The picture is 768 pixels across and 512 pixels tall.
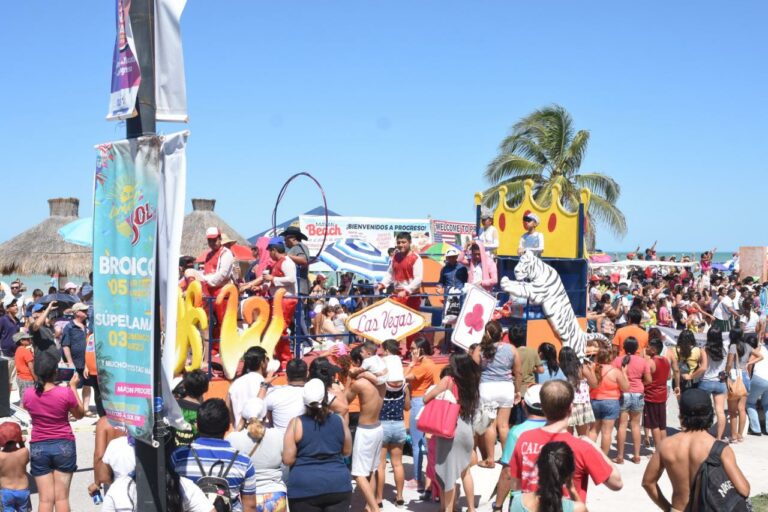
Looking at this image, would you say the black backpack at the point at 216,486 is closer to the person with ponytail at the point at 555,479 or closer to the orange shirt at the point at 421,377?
the person with ponytail at the point at 555,479

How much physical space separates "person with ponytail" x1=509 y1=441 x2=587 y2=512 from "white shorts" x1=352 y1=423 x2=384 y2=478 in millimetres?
3048

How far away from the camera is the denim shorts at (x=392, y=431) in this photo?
801 centimetres

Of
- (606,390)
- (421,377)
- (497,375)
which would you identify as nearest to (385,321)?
(421,377)

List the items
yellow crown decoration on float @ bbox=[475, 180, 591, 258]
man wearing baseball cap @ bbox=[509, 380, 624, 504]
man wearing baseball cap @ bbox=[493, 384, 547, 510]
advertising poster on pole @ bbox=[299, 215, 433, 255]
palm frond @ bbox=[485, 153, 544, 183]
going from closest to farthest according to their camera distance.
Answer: man wearing baseball cap @ bbox=[509, 380, 624, 504] < man wearing baseball cap @ bbox=[493, 384, 547, 510] < yellow crown decoration on float @ bbox=[475, 180, 591, 258] < advertising poster on pole @ bbox=[299, 215, 433, 255] < palm frond @ bbox=[485, 153, 544, 183]

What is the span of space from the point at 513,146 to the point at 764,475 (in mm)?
22988

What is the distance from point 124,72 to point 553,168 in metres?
27.8

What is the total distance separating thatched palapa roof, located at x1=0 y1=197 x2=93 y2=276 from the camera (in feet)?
82.0

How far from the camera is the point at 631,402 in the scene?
9953 mm

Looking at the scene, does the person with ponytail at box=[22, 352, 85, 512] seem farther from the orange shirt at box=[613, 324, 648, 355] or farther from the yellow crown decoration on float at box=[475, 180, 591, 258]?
the yellow crown decoration on float at box=[475, 180, 591, 258]

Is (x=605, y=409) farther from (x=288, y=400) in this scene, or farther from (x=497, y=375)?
(x=288, y=400)

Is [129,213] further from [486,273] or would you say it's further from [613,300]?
[613,300]

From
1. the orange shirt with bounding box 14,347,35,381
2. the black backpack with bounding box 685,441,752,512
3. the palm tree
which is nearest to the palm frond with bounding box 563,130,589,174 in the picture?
the palm tree

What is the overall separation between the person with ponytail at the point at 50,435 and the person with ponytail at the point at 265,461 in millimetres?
1568

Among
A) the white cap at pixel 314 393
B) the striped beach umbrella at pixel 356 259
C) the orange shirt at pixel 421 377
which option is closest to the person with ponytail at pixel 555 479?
the white cap at pixel 314 393
